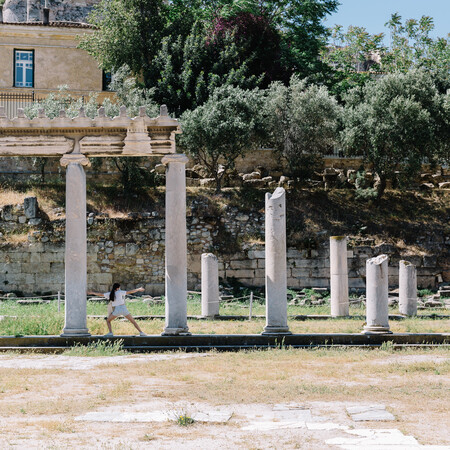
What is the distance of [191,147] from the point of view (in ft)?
119

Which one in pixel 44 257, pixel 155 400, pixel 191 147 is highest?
pixel 191 147

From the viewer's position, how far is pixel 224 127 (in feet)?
116

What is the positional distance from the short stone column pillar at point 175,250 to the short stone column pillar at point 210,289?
7575mm

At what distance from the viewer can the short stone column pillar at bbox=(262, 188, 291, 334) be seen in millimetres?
18109

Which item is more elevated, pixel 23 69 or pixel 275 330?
pixel 23 69

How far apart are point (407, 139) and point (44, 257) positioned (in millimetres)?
17272

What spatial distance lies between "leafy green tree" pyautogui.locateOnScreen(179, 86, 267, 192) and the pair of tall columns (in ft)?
57.1

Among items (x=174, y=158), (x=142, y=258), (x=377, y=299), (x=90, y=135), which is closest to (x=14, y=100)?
(x=142, y=258)

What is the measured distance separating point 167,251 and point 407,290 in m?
12.0

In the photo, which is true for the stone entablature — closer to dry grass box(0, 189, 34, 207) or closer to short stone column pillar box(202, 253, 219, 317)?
short stone column pillar box(202, 253, 219, 317)

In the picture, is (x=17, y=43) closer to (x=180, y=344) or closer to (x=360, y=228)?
(x=360, y=228)

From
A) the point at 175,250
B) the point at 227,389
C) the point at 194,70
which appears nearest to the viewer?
the point at 227,389

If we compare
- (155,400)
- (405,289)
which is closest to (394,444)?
(155,400)

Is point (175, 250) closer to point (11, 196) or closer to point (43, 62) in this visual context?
point (11, 196)
